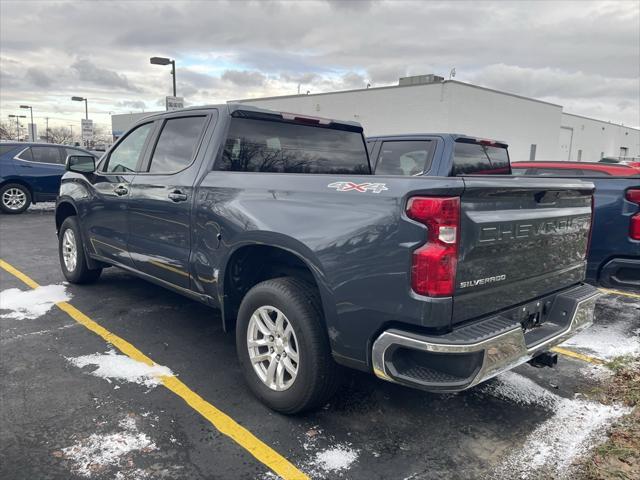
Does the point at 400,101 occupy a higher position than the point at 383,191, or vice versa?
the point at 400,101

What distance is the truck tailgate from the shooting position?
252 cm

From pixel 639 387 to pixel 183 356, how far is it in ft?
11.2

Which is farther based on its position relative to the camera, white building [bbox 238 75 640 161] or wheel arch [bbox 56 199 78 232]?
white building [bbox 238 75 640 161]

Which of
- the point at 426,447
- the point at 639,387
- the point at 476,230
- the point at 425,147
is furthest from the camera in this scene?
the point at 425,147

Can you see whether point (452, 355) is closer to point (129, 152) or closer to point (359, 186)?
point (359, 186)

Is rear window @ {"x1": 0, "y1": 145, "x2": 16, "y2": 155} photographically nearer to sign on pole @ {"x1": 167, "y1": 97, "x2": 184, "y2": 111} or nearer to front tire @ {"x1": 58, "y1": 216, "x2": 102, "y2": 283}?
sign on pole @ {"x1": 167, "y1": 97, "x2": 184, "y2": 111}

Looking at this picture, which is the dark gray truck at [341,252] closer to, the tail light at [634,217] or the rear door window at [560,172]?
the tail light at [634,217]

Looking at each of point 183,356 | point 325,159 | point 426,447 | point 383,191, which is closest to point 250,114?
point 325,159

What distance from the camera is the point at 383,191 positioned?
8.38ft

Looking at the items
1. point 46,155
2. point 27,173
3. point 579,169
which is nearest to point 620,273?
point 579,169

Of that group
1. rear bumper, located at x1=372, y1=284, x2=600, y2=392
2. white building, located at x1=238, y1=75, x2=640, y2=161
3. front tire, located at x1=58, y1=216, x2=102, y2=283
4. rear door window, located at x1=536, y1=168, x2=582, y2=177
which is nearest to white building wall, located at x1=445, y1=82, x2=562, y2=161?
white building, located at x1=238, y1=75, x2=640, y2=161

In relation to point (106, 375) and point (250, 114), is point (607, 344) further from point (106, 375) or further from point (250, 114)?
point (106, 375)

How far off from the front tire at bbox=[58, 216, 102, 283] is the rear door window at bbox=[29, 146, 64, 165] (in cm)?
779

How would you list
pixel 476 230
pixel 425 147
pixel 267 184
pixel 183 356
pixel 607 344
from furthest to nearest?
pixel 425 147, pixel 607 344, pixel 183 356, pixel 267 184, pixel 476 230
